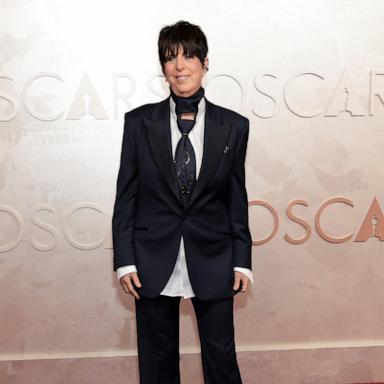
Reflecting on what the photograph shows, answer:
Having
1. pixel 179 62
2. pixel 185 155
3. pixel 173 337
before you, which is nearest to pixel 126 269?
pixel 173 337

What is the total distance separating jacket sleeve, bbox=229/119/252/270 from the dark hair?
29cm

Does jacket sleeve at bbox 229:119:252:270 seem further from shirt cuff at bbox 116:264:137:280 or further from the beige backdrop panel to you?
A: the beige backdrop panel

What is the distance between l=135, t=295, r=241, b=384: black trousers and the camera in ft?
6.30

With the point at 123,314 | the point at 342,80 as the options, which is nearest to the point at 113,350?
the point at 123,314

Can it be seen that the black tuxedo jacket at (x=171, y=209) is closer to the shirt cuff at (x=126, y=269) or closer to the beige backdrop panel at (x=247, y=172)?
the shirt cuff at (x=126, y=269)

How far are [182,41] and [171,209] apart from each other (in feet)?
1.77

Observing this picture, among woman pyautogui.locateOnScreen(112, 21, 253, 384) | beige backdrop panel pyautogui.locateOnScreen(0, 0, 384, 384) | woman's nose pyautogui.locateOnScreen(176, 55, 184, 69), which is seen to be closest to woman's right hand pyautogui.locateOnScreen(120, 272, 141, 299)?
woman pyautogui.locateOnScreen(112, 21, 253, 384)

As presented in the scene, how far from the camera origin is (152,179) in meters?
1.87

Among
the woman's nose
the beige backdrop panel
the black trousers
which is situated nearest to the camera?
the woman's nose

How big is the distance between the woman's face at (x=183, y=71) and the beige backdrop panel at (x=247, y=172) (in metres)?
0.82

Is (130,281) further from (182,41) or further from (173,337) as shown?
(182,41)

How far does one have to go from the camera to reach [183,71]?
1.82 meters

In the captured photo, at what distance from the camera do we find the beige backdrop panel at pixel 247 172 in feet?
8.64

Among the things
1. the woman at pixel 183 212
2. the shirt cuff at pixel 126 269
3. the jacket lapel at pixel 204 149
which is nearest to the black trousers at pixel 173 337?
the woman at pixel 183 212
